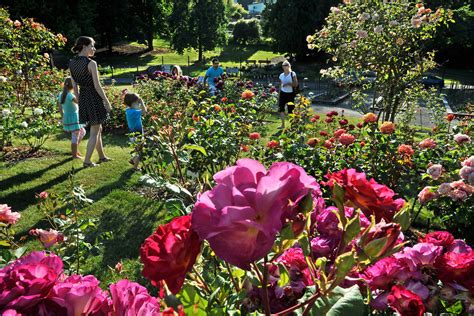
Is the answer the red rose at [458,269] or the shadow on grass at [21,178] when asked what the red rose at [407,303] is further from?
the shadow on grass at [21,178]

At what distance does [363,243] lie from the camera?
652mm

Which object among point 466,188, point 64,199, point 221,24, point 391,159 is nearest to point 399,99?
point 391,159

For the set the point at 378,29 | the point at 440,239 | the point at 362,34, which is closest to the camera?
the point at 440,239

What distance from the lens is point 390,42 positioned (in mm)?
6457

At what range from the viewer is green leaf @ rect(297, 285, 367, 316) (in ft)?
2.11

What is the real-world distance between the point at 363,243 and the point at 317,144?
3054 mm

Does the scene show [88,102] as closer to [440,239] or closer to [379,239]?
[440,239]

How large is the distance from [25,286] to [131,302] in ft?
0.58

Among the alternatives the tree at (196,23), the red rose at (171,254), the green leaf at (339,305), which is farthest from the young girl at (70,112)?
the tree at (196,23)

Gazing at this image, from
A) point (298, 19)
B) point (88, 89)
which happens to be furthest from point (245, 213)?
point (298, 19)

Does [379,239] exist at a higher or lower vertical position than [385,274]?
higher

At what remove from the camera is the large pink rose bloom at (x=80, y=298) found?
61 centimetres

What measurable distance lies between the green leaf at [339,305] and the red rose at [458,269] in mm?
256

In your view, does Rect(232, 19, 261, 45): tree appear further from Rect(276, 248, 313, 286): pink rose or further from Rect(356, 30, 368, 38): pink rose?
Rect(276, 248, 313, 286): pink rose
